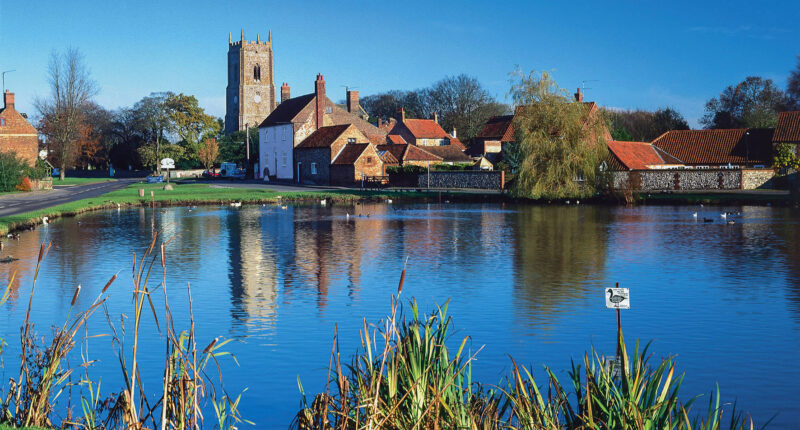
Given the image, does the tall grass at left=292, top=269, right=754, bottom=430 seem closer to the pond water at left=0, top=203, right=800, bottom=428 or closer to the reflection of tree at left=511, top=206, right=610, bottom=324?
the pond water at left=0, top=203, right=800, bottom=428

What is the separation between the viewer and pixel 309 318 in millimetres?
15406

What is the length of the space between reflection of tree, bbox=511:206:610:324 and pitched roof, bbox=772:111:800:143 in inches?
1414

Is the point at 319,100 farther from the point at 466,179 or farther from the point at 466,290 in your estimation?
the point at 466,290

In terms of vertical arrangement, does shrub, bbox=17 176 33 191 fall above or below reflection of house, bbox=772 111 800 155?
below

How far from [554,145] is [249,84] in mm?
107460

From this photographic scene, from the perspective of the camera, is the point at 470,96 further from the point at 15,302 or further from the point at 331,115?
the point at 15,302

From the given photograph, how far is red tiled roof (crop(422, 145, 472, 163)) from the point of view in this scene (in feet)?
305

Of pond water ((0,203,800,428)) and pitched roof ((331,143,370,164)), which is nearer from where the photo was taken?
pond water ((0,203,800,428))

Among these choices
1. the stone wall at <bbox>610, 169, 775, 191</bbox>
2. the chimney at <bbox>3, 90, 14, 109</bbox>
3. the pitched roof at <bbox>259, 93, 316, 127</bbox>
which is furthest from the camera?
the pitched roof at <bbox>259, 93, 316, 127</bbox>

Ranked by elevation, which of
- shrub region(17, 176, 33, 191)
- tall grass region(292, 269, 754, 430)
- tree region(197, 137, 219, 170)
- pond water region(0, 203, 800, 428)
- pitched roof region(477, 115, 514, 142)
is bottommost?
pond water region(0, 203, 800, 428)

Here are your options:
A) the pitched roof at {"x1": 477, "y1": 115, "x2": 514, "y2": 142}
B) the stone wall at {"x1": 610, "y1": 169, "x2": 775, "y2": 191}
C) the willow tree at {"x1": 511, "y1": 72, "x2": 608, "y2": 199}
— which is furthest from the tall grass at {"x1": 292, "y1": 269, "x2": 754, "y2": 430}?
the pitched roof at {"x1": 477, "y1": 115, "x2": 514, "y2": 142}

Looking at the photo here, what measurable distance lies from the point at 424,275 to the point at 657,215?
2523 cm

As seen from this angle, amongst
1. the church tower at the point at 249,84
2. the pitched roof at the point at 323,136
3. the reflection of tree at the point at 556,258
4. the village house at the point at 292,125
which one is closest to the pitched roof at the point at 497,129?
the village house at the point at 292,125

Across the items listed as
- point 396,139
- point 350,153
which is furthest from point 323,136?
point 396,139
